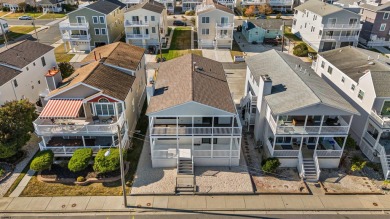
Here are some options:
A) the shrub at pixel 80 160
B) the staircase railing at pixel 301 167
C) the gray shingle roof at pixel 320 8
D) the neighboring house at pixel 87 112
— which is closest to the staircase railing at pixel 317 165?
the staircase railing at pixel 301 167

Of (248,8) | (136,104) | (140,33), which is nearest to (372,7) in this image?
(248,8)

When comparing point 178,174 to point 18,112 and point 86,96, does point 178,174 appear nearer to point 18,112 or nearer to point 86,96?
point 86,96

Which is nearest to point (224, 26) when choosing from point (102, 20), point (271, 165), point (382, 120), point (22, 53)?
point (102, 20)

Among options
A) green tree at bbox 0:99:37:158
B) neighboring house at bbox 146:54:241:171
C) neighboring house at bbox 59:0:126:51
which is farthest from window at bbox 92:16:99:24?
neighboring house at bbox 146:54:241:171

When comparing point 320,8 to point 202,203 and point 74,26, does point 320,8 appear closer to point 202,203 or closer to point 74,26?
point 74,26

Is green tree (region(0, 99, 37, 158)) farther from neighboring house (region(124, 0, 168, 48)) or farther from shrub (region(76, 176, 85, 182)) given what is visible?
neighboring house (region(124, 0, 168, 48))

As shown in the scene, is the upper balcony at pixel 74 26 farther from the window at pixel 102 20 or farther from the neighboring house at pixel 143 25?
the neighboring house at pixel 143 25
